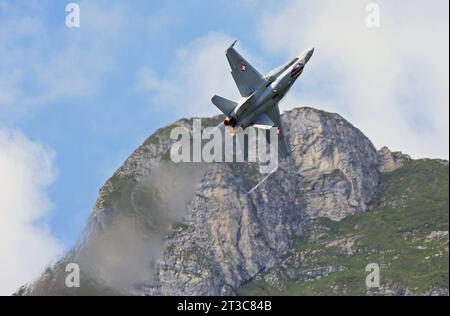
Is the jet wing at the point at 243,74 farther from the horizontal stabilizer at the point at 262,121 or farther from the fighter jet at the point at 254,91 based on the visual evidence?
the horizontal stabilizer at the point at 262,121

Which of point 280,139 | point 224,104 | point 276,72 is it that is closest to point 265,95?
point 276,72

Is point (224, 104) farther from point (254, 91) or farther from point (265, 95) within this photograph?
point (265, 95)

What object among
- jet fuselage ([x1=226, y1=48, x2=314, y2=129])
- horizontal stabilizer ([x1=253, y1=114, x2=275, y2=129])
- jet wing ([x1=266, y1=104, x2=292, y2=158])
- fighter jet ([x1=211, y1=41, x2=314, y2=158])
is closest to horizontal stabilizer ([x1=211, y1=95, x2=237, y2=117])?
fighter jet ([x1=211, y1=41, x2=314, y2=158])

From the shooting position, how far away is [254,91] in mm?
112688

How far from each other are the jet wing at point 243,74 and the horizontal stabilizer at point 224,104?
1.88 meters

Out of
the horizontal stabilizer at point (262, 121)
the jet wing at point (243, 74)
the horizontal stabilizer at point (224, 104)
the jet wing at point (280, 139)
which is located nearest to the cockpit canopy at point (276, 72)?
the jet wing at point (243, 74)

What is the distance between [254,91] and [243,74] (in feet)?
9.35

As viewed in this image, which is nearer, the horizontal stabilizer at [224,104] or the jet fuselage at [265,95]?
the jet fuselage at [265,95]

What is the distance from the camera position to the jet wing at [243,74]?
372ft
